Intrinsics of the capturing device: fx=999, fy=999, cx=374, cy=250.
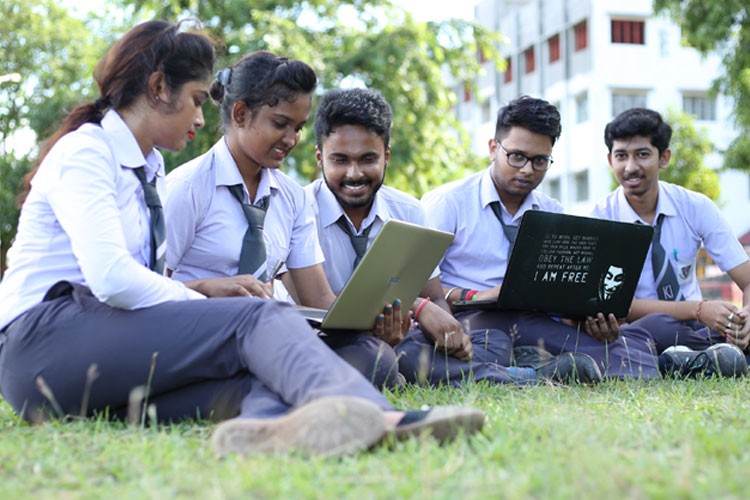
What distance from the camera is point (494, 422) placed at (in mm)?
3246

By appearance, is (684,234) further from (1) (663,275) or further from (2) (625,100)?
(2) (625,100)

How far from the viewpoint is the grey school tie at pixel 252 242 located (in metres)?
4.21

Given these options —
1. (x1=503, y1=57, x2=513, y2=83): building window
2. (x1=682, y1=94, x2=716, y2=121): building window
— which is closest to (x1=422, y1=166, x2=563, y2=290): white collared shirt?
(x1=682, y1=94, x2=716, y2=121): building window

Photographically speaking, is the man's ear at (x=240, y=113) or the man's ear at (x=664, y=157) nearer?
the man's ear at (x=240, y=113)

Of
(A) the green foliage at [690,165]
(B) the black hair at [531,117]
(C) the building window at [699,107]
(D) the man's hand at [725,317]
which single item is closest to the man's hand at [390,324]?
(B) the black hair at [531,117]

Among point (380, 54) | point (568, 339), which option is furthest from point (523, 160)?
point (380, 54)

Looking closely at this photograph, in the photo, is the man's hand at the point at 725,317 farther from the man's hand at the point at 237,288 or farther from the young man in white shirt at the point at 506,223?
the man's hand at the point at 237,288

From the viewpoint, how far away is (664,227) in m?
6.08

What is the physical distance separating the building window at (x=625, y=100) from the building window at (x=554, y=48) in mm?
2543

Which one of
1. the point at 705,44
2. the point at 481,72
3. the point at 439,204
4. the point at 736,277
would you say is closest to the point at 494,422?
the point at 439,204

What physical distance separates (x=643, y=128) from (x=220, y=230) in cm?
305

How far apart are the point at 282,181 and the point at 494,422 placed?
70.3 inches

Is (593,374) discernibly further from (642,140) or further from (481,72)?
(481,72)

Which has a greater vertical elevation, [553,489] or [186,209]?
[186,209]
